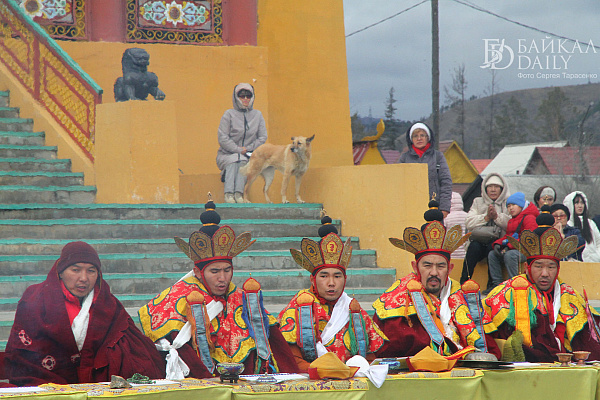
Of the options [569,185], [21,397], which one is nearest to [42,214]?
[21,397]

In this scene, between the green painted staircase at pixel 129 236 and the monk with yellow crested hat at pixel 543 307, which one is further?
the green painted staircase at pixel 129 236

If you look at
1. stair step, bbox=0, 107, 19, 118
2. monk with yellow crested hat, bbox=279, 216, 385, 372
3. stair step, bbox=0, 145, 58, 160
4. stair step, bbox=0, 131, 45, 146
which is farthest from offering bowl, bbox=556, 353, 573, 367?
stair step, bbox=0, 107, 19, 118

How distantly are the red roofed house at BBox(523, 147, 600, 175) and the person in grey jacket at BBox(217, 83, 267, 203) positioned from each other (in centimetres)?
2676

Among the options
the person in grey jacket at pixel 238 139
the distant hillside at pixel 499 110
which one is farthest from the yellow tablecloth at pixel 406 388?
the distant hillside at pixel 499 110

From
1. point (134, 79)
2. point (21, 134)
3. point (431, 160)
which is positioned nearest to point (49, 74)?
point (21, 134)

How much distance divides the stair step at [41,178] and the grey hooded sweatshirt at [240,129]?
1695 millimetres

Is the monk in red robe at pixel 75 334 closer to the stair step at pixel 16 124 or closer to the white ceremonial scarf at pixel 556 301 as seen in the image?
the white ceremonial scarf at pixel 556 301

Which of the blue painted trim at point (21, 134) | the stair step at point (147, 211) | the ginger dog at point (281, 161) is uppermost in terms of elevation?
the blue painted trim at point (21, 134)

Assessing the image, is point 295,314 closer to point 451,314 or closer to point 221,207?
point 451,314

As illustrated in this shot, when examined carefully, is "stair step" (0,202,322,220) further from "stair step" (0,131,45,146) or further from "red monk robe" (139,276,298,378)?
"red monk robe" (139,276,298,378)

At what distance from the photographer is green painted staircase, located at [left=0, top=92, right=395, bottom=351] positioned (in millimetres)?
7910

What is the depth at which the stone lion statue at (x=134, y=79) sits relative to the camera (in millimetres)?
9969

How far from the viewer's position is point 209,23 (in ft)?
41.5

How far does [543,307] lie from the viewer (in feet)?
19.7
